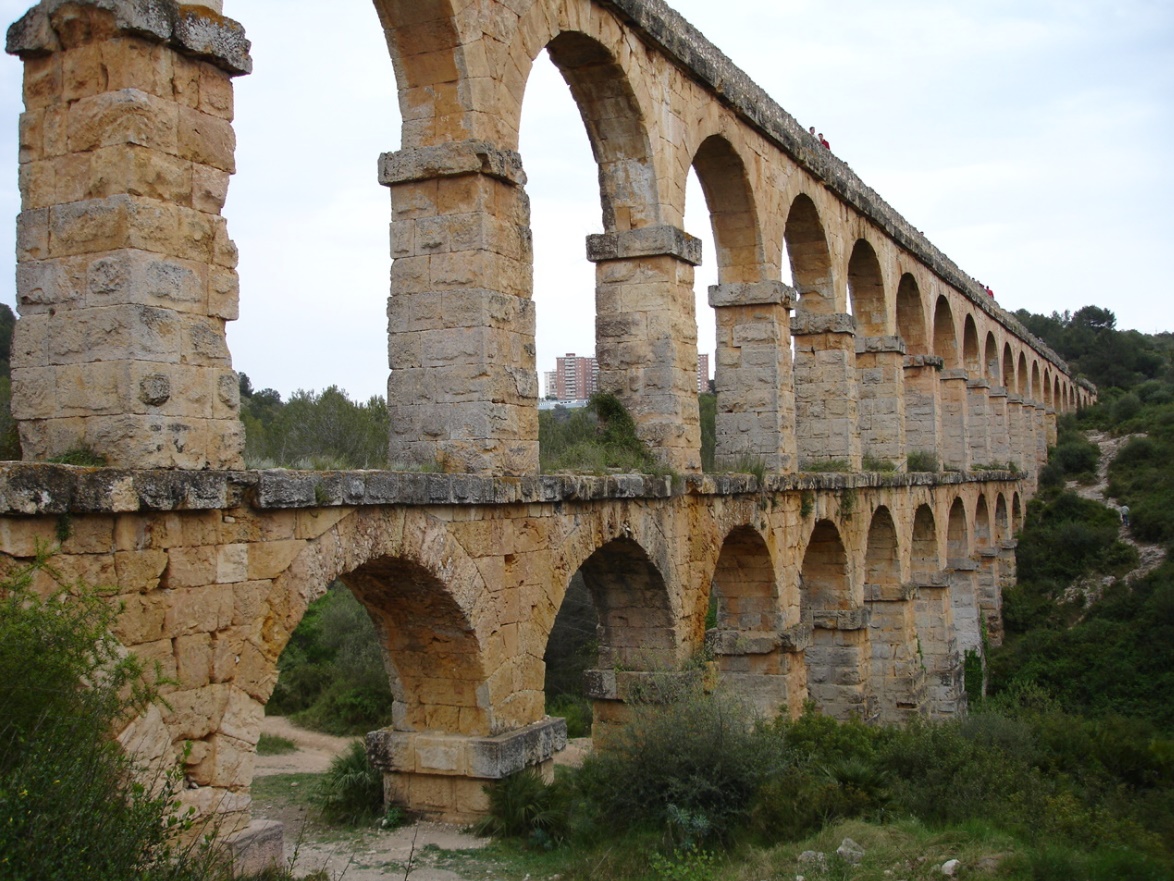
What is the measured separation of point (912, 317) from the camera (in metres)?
19.5

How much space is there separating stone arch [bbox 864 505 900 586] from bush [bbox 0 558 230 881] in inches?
477

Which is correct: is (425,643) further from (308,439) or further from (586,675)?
(308,439)

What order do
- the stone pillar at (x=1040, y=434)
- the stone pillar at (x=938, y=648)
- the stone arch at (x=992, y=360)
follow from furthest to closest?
the stone pillar at (x=1040, y=434) → the stone arch at (x=992, y=360) → the stone pillar at (x=938, y=648)

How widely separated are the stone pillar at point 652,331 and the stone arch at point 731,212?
1889 mm

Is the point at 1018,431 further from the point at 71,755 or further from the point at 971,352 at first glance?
the point at 71,755

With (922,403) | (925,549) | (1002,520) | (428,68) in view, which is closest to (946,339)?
(922,403)

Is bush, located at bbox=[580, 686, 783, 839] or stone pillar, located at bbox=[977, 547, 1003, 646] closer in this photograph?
bush, located at bbox=[580, 686, 783, 839]

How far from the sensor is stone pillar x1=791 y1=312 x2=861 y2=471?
13891 mm

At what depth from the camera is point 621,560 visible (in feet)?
29.5

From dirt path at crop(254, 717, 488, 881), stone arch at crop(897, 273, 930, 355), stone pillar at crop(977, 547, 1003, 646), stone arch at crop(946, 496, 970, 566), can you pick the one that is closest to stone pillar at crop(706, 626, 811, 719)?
dirt path at crop(254, 717, 488, 881)

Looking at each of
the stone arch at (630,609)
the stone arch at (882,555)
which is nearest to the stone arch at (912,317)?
the stone arch at (882,555)

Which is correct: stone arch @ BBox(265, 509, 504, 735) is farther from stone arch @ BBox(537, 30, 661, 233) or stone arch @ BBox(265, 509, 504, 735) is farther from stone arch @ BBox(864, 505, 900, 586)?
stone arch @ BBox(864, 505, 900, 586)

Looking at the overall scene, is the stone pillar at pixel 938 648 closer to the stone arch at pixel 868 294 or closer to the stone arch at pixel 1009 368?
the stone arch at pixel 868 294

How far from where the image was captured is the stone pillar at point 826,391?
45.6ft
